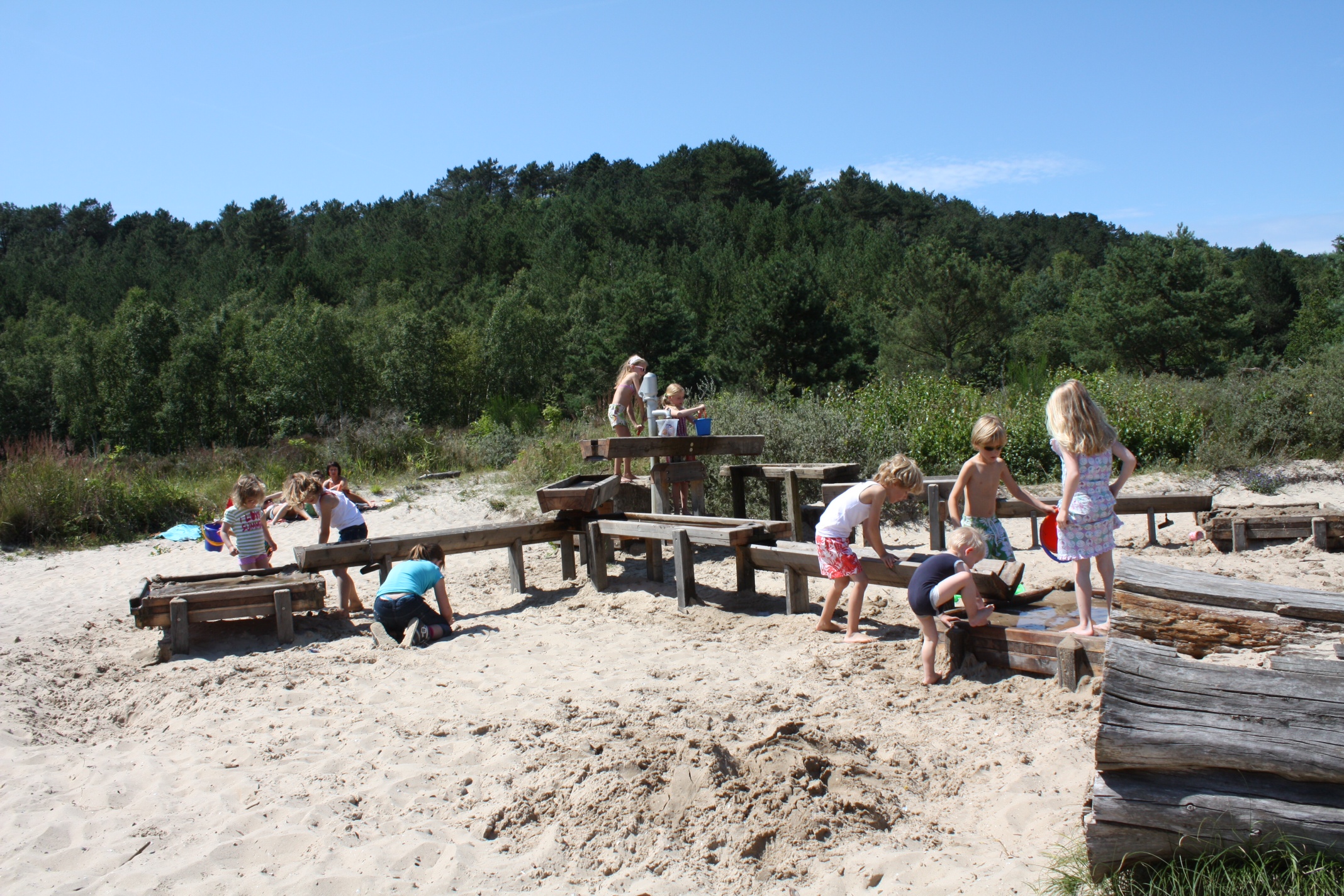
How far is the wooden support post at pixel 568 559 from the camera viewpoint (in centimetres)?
A: 802

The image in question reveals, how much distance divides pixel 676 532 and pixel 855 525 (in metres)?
1.75

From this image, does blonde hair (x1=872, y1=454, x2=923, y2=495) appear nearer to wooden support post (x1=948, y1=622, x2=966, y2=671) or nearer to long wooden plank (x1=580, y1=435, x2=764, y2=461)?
wooden support post (x1=948, y1=622, x2=966, y2=671)

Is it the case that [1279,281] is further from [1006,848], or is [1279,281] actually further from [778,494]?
[1006,848]

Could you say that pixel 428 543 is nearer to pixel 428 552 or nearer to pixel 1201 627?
pixel 428 552

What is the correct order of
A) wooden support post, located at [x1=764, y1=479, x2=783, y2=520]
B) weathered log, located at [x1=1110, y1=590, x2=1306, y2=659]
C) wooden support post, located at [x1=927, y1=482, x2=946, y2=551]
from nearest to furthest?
1. weathered log, located at [x1=1110, y1=590, x2=1306, y2=659]
2. wooden support post, located at [x1=927, y1=482, x2=946, y2=551]
3. wooden support post, located at [x1=764, y1=479, x2=783, y2=520]

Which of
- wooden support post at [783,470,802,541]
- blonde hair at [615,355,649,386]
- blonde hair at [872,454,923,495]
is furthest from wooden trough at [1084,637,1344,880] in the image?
blonde hair at [615,355,649,386]

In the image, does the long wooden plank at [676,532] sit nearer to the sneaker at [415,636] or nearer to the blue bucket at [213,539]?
the sneaker at [415,636]

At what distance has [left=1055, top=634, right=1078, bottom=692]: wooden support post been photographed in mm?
4273

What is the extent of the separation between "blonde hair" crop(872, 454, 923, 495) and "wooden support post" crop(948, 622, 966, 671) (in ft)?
2.82

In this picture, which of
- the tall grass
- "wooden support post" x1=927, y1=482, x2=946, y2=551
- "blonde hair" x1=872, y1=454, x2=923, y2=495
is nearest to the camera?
the tall grass

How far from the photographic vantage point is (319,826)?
11.3 ft

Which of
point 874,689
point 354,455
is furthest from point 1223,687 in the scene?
point 354,455

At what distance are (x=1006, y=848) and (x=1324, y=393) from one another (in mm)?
12997

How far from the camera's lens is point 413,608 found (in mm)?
6254
